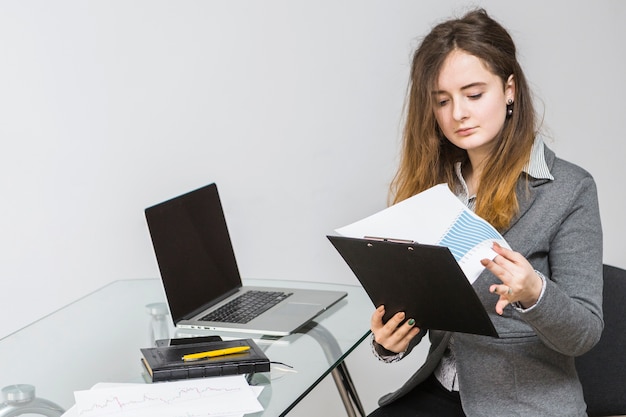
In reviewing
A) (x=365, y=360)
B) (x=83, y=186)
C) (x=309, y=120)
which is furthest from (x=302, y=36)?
Answer: (x=365, y=360)

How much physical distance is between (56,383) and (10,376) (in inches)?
4.9

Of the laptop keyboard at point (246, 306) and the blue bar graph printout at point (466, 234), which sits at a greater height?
the blue bar graph printout at point (466, 234)

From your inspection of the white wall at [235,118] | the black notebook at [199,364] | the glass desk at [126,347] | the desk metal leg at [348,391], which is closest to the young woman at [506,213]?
the glass desk at [126,347]

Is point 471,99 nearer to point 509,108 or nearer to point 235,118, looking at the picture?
point 509,108

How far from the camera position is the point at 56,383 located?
5.75 ft

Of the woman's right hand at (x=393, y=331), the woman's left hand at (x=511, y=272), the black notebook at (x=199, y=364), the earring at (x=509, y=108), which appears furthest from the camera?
the earring at (x=509, y=108)

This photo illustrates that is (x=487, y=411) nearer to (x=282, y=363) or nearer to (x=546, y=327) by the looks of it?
(x=546, y=327)

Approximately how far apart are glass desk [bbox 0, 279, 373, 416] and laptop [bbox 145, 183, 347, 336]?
40 millimetres

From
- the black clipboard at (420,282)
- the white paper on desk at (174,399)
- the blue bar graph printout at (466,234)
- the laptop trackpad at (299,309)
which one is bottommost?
the laptop trackpad at (299,309)

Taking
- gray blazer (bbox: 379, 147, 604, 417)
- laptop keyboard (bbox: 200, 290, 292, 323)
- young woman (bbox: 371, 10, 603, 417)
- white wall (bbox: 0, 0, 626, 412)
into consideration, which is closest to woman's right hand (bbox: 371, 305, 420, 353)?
young woman (bbox: 371, 10, 603, 417)

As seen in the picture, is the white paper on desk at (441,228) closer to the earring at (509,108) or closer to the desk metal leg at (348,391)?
the earring at (509,108)

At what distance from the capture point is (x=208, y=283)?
7.16 feet

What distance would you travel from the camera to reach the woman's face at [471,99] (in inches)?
72.2

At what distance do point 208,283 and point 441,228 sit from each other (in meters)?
0.75
